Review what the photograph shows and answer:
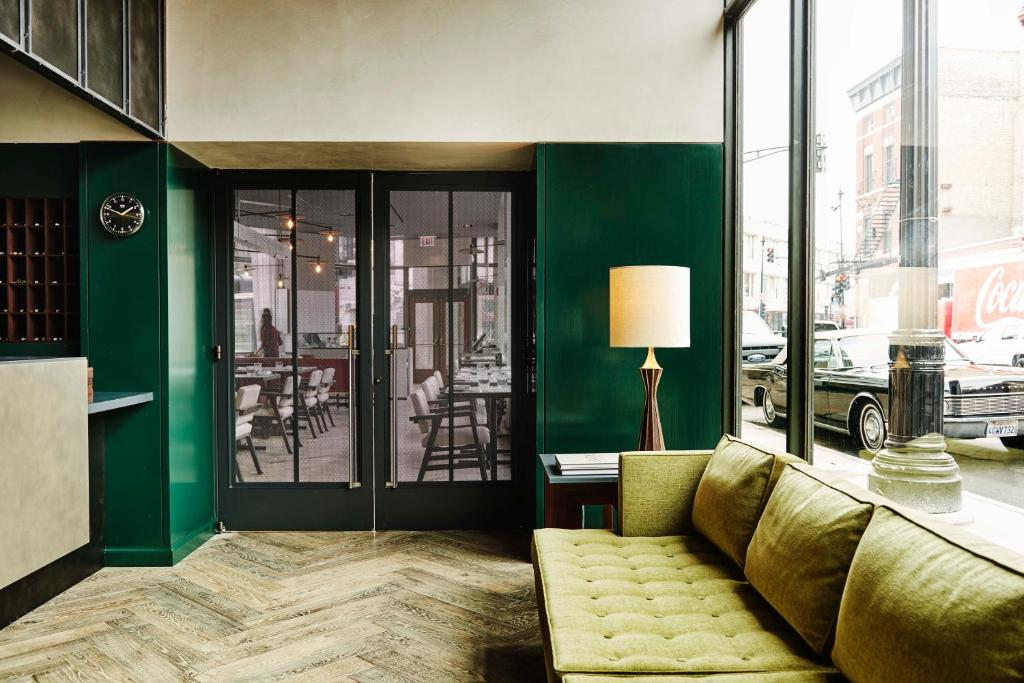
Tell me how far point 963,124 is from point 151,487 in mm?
4003

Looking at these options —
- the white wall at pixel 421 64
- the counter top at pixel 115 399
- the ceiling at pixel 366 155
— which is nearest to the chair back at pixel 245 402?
the counter top at pixel 115 399

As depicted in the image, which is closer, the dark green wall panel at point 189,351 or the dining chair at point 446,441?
the dark green wall panel at point 189,351

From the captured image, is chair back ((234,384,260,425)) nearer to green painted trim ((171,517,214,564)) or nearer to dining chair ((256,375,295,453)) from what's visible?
dining chair ((256,375,295,453))

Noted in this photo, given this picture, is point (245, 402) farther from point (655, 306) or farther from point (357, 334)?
point (655, 306)

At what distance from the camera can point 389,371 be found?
13.2 feet

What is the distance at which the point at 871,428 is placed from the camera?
2.13 m

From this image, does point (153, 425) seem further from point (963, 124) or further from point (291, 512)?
point (963, 124)

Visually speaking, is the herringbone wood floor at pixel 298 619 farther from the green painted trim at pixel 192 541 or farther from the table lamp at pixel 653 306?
the table lamp at pixel 653 306

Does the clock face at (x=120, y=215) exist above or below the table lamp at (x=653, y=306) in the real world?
above

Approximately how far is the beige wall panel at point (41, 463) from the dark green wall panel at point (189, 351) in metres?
0.56

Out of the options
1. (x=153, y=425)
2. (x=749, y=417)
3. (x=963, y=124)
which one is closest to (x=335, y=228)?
(x=153, y=425)

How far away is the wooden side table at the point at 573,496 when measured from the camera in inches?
107

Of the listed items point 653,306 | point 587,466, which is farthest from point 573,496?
point 653,306

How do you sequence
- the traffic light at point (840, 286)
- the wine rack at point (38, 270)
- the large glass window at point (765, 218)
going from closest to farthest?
the traffic light at point (840, 286)
the large glass window at point (765, 218)
the wine rack at point (38, 270)
